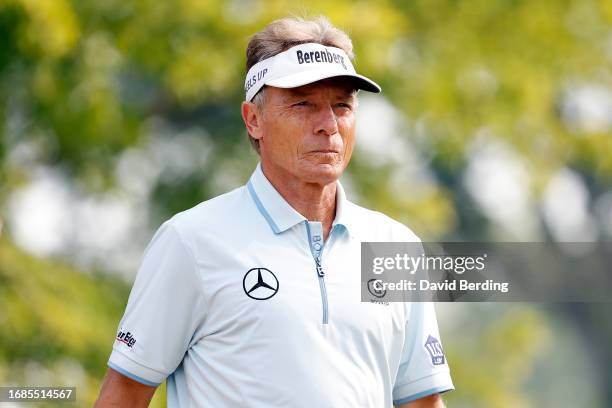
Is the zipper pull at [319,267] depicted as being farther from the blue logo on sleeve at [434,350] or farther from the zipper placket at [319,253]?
the blue logo on sleeve at [434,350]

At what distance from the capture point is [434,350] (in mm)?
4023

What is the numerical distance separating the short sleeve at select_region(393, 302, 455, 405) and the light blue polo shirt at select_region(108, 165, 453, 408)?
8 centimetres

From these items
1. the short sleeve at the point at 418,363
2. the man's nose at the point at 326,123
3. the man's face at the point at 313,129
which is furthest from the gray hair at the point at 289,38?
the short sleeve at the point at 418,363

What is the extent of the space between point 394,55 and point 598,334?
47.9 ft

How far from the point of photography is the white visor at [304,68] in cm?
383

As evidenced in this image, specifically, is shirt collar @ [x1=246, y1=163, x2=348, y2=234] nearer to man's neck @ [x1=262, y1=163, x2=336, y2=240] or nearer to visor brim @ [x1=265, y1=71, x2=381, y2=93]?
man's neck @ [x1=262, y1=163, x2=336, y2=240]

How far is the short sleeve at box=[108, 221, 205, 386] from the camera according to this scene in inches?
146

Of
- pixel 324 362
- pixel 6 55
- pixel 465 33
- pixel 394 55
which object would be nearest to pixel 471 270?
pixel 324 362

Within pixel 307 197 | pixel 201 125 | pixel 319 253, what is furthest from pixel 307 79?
pixel 201 125

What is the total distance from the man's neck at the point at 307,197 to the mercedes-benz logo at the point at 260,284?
0.93ft

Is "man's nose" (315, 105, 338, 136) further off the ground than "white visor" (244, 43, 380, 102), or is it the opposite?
"white visor" (244, 43, 380, 102)

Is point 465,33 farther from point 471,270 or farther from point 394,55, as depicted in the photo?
point 471,270

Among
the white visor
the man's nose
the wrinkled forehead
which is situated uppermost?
the white visor

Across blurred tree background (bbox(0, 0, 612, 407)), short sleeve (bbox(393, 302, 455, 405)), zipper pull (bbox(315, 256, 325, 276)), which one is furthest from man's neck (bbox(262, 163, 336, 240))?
blurred tree background (bbox(0, 0, 612, 407))
